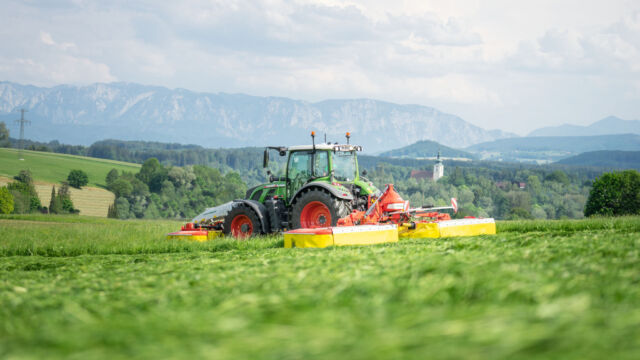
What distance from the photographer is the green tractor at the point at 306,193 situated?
13305 mm

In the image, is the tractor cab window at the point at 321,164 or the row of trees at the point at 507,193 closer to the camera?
the tractor cab window at the point at 321,164

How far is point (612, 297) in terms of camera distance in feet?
11.2

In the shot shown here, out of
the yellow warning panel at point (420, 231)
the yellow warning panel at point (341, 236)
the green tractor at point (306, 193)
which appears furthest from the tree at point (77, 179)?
the yellow warning panel at point (341, 236)

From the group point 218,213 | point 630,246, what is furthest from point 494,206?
point 630,246

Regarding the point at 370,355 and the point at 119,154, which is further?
the point at 119,154

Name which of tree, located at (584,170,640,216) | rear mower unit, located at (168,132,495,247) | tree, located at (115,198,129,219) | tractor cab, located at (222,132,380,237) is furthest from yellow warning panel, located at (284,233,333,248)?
tree, located at (115,198,129,219)

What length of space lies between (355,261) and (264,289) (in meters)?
1.84

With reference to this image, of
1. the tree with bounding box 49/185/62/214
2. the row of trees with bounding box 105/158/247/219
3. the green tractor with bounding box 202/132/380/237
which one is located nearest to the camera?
the green tractor with bounding box 202/132/380/237

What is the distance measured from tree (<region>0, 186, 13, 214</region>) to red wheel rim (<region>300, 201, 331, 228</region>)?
6285 centimetres

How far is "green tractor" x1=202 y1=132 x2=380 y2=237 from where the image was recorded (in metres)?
13.3

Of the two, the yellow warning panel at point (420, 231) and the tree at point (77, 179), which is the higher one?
the tree at point (77, 179)

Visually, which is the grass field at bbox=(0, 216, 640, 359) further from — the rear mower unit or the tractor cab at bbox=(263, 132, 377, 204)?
the tractor cab at bbox=(263, 132, 377, 204)

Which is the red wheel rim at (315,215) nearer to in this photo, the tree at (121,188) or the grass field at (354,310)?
the grass field at (354,310)

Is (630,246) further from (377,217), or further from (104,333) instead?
(377,217)
